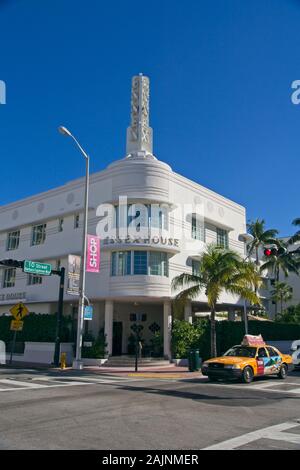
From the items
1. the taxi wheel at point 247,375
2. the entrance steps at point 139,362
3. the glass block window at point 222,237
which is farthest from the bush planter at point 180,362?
the taxi wheel at point 247,375

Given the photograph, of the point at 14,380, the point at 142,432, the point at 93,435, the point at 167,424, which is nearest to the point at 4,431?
the point at 93,435

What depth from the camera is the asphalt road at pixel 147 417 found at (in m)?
7.25

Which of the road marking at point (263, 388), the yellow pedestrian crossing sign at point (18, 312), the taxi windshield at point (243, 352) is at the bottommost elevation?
the road marking at point (263, 388)

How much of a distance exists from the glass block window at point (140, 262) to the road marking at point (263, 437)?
1866 cm

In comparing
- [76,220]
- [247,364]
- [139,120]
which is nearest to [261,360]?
[247,364]

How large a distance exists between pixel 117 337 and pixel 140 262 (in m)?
7.03

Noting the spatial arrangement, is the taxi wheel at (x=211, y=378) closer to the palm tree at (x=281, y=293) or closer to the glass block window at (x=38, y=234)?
the glass block window at (x=38, y=234)

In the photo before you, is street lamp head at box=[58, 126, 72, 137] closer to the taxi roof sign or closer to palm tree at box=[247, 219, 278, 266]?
the taxi roof sign

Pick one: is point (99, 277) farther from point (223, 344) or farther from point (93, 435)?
point (93, 435)

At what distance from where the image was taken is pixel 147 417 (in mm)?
9570

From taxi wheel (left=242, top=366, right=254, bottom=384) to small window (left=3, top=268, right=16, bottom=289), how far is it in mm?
22949

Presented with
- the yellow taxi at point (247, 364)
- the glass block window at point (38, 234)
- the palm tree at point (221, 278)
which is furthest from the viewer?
the glass block window at point (38, 234)

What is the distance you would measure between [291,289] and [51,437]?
47.5 meters

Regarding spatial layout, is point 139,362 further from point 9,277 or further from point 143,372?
point 9,277
